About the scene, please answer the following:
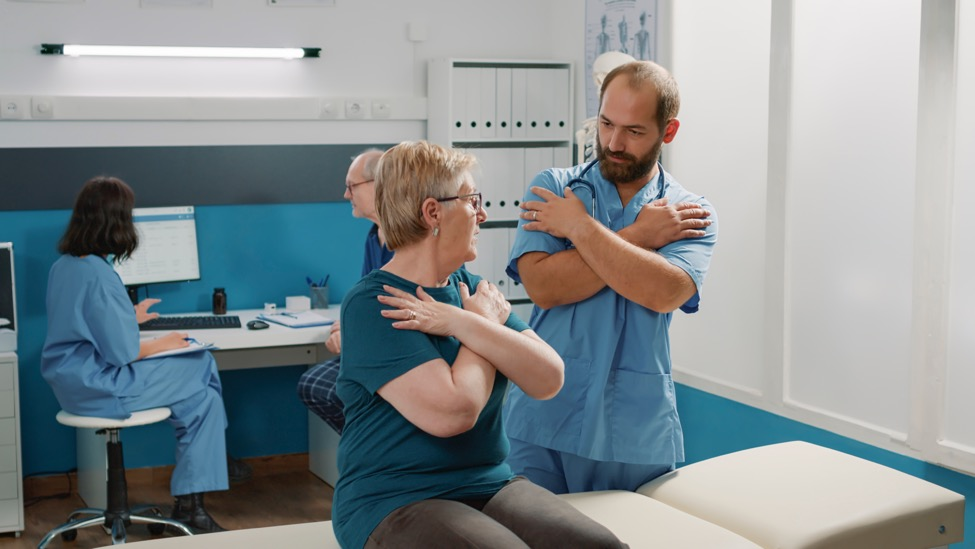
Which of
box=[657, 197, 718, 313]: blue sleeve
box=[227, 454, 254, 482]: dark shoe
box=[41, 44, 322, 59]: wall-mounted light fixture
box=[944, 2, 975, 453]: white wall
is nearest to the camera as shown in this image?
box=[657, 197, 718, 313]: blue sleeve

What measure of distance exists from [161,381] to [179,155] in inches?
46.1

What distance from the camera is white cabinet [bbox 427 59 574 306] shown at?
14.9ft

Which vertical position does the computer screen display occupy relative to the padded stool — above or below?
above

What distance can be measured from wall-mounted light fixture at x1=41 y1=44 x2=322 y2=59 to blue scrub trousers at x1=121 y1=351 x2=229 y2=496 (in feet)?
4.52

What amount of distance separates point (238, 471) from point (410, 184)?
312 centimetres

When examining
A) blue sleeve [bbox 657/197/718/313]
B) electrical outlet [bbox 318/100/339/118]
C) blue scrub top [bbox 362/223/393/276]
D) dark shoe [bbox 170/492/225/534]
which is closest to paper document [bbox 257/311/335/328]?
blue scrub top [bbox 362/223/393/276]

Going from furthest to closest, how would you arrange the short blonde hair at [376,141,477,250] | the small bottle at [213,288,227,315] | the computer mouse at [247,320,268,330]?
the small bottle at [213,288,227,315]
the computer mouse at [247,320,268,330]
the short blonde hair at [376,141,477,250]

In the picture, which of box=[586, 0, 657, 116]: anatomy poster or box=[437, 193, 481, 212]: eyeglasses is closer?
box=[437, 193, 481, 212]: eyeglasses

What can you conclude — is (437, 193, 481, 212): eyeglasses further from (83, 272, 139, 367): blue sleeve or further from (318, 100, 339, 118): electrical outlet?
(318, 100, 339, 118): electrical outlet

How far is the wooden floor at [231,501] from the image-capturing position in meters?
3.85

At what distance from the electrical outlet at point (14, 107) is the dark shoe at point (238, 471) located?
1707 mm

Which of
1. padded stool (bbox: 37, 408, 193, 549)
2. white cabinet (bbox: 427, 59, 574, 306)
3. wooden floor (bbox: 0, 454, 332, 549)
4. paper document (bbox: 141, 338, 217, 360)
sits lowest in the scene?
wooden floor (bbox: 0, 454, 332, 549)

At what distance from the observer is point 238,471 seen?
14.9 ft

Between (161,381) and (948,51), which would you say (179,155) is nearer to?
(161,381)
